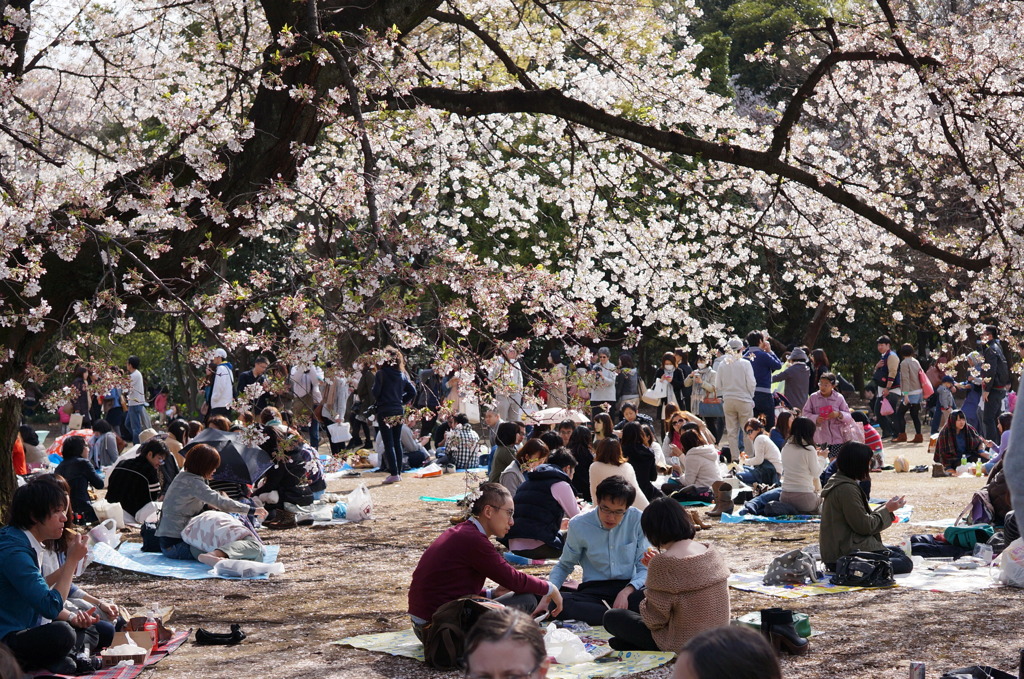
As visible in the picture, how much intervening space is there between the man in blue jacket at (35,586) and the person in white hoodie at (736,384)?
412 inches

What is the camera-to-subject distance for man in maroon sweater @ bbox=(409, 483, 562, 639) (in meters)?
6.07

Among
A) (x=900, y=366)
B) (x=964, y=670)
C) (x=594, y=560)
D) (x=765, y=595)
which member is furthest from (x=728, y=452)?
(x=964, y=670)

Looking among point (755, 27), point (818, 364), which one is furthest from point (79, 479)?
point (755, 27)

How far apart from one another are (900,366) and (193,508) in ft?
35.9

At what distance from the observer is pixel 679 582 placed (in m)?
5.64

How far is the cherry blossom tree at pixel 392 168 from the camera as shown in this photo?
266 inches

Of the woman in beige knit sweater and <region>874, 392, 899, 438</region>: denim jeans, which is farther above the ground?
<region>874, 392, 899, 438</region>: denim jeans

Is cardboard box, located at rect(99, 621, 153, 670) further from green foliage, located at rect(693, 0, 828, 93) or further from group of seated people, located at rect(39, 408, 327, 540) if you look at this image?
green foliage, located at rect(693, 0, 828, 93)

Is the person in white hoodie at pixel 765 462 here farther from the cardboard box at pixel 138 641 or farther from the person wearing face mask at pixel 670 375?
the cardboard box at pixel 138 641

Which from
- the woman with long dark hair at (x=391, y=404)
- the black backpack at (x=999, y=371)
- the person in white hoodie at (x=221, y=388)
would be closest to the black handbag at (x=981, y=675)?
the woman with long dark hair at (x=391, y=404)

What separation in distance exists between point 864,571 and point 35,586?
208 inches

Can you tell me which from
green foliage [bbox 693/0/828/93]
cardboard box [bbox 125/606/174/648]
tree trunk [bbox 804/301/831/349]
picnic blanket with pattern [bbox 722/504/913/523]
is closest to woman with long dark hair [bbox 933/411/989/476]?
picnic blanket with pattern [bbox 722/504/913/523]

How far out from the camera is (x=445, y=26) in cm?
1290

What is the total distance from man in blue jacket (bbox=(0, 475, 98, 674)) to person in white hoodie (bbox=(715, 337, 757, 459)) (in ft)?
34.3
